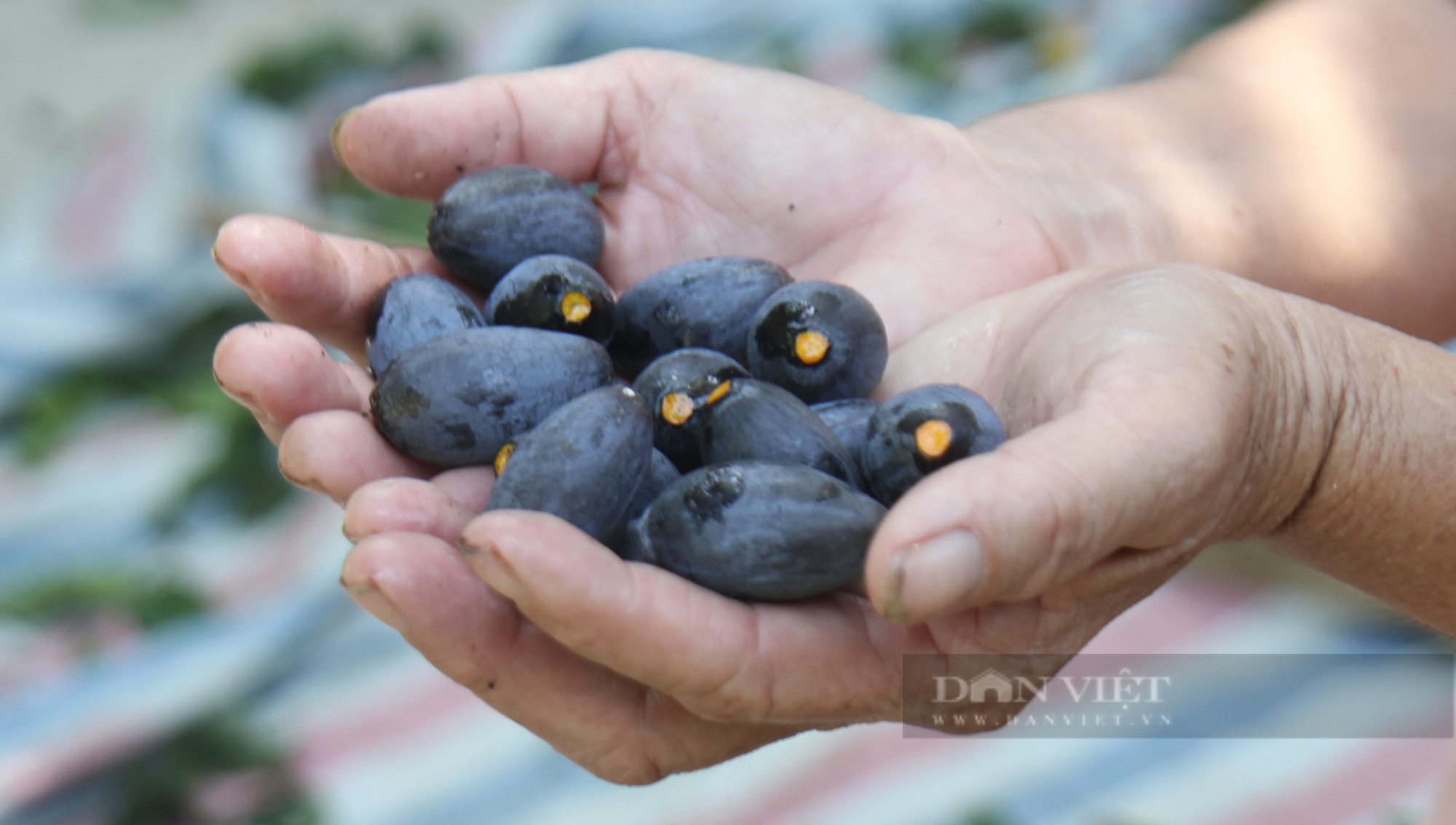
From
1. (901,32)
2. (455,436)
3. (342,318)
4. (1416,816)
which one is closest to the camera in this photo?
(455,436)

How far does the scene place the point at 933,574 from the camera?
566mm

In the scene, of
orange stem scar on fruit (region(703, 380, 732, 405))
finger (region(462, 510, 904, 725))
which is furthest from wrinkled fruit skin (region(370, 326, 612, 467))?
finger (region(462, 510, 904, 725))

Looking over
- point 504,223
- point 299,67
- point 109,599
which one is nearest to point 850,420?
point 504,223

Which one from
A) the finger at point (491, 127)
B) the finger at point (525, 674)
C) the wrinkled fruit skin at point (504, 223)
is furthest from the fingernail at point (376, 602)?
the finger at point (491, 127)

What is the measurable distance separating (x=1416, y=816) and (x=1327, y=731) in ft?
0.42

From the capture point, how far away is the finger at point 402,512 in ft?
2.38

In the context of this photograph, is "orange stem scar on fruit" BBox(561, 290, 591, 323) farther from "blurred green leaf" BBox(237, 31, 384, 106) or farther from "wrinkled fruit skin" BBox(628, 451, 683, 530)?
"blurred green leaf" BBox(237, 31, 384, 106)

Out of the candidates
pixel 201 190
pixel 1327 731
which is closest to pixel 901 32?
pixel 201 190

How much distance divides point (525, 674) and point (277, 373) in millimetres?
309

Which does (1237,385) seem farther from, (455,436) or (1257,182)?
(1257,182)

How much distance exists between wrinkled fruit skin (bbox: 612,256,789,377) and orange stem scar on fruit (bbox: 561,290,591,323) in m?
0.06

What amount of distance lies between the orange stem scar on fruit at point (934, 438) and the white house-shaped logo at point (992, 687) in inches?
5.6

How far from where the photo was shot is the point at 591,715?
734mm

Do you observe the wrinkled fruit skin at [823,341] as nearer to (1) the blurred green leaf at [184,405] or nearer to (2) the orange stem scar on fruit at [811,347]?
(2) the orange stem scar on fruit at [811,347]
